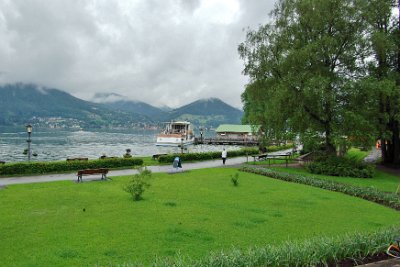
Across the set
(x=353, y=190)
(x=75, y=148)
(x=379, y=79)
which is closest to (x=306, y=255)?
(x=353, y=190)

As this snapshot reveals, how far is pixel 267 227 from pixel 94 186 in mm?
10474

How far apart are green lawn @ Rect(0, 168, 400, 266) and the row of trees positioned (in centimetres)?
975

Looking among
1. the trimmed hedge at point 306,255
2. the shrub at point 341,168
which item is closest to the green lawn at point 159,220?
the trimmed hedge at point 306,255

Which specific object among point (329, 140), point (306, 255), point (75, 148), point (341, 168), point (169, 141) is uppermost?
point (169, 141)

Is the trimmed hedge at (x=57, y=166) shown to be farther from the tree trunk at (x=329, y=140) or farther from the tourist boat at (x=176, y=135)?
the tourist boat at (x=176, y=135)

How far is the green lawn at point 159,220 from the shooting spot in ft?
25.6

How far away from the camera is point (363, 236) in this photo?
24.2 ft

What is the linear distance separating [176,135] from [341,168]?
203ft

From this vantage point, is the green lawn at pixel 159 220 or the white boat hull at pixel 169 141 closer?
the green lawn at pixel 159 220

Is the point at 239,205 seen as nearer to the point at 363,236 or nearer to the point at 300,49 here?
the point at 363,236

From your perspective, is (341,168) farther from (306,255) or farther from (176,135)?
(176,135)

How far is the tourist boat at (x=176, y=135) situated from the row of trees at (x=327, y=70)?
53950mm

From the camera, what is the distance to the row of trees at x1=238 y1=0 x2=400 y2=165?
79.8 feet

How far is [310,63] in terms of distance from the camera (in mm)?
25734
